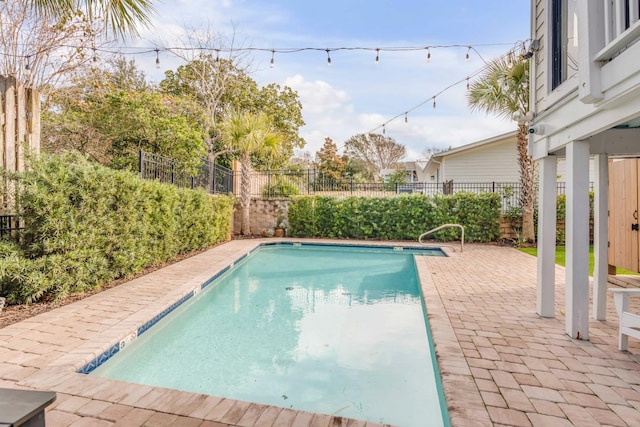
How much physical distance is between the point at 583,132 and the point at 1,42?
11.9 m

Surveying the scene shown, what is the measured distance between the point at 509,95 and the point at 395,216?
16.5ft

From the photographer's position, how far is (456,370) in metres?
2.86

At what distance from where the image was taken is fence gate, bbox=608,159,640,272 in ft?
18.1

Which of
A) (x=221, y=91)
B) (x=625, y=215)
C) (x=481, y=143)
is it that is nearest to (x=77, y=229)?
(x=625, y=215)

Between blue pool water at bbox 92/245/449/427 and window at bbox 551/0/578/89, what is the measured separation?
321cm

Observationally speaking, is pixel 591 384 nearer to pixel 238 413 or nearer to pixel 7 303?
pixel 238 413

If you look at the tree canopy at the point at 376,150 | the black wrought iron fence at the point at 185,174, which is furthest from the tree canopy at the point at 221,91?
the tree canopy at the point at 376,150

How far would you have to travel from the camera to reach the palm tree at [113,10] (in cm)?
355

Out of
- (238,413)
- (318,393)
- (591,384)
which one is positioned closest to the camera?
(238,413)

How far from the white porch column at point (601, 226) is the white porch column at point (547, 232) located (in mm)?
387

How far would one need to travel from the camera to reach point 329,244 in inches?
469

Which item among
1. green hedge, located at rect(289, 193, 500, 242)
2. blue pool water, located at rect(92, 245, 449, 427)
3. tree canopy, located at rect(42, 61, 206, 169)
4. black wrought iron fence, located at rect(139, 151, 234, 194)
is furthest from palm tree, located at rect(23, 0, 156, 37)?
green hedge, located at rect(289, 193, 500, 242)

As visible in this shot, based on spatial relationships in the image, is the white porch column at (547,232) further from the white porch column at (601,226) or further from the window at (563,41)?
the window at (563,41)

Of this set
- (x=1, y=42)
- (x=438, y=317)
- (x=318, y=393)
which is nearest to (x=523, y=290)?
(x=438, y=317)
